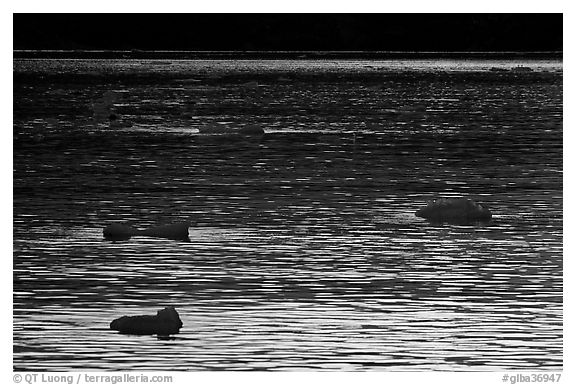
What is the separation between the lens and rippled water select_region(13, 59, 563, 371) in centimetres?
1508

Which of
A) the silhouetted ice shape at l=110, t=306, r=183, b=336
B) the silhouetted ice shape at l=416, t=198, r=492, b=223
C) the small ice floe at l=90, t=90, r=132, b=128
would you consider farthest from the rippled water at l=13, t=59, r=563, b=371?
the small ice floe at l=90, t=90, r=132, b=128

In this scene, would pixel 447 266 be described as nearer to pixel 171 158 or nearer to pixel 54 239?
pixel 54 239

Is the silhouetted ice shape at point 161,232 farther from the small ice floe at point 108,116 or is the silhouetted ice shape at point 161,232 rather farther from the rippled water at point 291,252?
the small ice floe at point 108,116

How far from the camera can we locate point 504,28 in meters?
196

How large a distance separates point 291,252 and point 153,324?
5.20 meters

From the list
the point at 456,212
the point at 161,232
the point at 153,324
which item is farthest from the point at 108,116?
the point at 153,324

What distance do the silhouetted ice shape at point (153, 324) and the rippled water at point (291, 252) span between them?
176 mm

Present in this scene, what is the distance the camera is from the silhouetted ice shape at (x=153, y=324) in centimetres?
1551

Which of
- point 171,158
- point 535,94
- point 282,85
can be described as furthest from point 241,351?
point 282,85

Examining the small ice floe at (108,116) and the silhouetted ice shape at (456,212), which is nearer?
the silhouetted ice shape at (456,212)

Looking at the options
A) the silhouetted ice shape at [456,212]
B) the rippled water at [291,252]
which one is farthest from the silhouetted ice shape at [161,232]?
the silhouetted ice shape at [456,212]

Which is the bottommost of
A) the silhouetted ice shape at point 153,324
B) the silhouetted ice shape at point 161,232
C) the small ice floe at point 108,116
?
the small ice floe at point 108,116

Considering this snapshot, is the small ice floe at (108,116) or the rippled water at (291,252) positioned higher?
the rippled water at (291,252)
